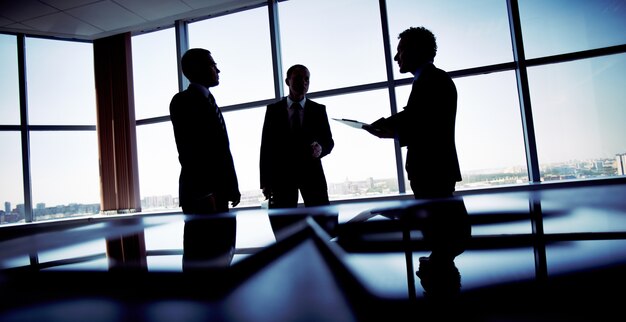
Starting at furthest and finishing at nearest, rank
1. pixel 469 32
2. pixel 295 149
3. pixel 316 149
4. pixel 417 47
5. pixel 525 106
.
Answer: pixel 469 32 < pixel 525 106 < pixel 295 149 < pixel 316 149 < pixel 417 47

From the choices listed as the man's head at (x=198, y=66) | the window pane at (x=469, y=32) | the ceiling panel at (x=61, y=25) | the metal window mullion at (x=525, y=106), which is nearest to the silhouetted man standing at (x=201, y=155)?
the man's head at (x=198, y=66)

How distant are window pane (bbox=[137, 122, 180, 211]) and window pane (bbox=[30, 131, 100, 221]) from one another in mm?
753

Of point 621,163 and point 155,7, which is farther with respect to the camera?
point 155,7

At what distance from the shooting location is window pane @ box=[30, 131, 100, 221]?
506 centimetres

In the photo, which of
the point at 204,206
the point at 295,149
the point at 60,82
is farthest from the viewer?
the point at 60,82

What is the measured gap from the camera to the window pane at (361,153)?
4.32m

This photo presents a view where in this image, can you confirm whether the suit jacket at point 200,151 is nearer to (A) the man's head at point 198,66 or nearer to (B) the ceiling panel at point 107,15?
(A) the man's head at point 198,66

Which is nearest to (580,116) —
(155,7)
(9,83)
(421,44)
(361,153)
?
(361,153)

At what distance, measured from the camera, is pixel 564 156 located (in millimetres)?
Result: 3908

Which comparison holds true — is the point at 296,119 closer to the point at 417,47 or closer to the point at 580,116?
the point at 417,47

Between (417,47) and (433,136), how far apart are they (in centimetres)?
53

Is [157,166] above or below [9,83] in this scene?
below

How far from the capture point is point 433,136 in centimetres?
162

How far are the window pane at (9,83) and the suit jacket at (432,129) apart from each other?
19.4 ft
